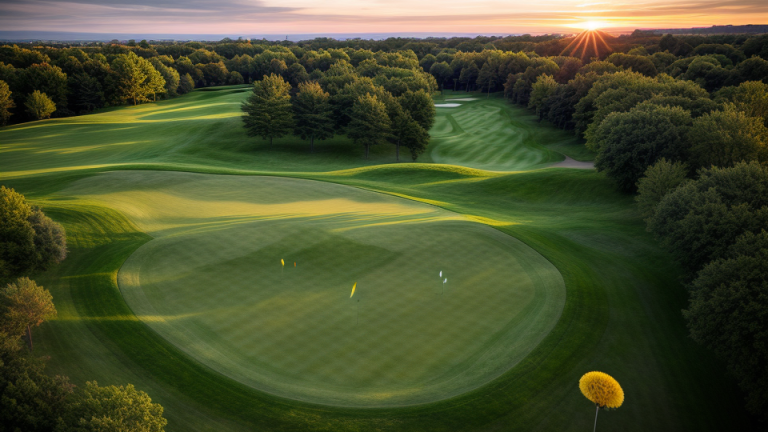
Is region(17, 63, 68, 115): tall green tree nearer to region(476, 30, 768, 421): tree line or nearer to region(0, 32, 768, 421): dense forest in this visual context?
region(0, 32, 768, 421): dense forest

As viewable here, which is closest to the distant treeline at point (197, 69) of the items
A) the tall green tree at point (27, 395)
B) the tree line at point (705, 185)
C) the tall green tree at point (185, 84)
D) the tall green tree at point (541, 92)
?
the tall green tree at point (185, 84)

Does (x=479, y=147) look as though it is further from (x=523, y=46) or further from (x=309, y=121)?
(x=523, y=46)

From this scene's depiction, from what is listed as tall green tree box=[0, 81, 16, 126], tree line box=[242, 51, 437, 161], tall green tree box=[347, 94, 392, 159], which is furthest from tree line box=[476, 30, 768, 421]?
tall green tree box=[0, 81, 16, 126]

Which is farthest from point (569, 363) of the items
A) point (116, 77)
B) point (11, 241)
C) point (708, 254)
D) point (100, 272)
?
point (116, 77)

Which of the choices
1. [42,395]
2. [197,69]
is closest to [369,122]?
[42,395]

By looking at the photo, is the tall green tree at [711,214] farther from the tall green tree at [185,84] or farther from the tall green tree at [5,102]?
the tall green tree at [185,84]

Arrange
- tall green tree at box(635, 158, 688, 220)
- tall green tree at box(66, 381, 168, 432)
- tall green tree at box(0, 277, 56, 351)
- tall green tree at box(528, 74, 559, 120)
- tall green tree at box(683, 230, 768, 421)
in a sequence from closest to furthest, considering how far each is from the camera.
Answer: tall green tree at box(66, 381, 168, 432) < tall green tree at box(683, 230, 768, 421) < tall green tree at box(0, 277, 56, 351) < tall green tree at box(635, 158, 688, 220) < tall green tree at box(528, 74, 559, 120)

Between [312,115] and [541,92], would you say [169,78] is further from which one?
[541,92]
